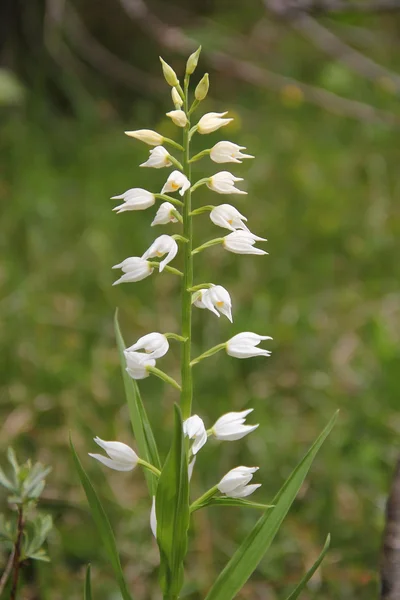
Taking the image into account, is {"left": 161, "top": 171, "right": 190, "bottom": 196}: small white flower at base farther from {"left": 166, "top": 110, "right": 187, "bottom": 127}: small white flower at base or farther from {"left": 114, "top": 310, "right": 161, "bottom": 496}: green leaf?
{"left": 114, "top": 310, "right": 161, "bottom": 496}: green leaf

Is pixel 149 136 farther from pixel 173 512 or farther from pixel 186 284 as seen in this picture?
pixel 173 512

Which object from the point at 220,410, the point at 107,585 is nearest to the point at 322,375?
the point at 220,410

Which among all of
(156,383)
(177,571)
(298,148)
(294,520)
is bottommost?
(294,520)

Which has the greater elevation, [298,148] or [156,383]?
[298,148]

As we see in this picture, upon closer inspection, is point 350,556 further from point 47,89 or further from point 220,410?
point 47,89

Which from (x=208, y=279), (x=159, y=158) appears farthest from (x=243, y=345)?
(x=208, y=279)

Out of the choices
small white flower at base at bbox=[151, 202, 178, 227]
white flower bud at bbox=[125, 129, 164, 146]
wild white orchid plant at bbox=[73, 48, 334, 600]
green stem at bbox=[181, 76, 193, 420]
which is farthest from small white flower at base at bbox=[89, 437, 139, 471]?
white flower bud at bbox=[125, 129, 164, 146]
